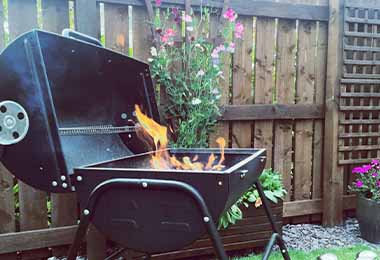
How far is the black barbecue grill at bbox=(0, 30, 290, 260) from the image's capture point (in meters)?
1.06

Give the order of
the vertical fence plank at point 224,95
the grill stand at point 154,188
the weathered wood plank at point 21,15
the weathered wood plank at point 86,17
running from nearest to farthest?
the grill stand at point 154,188
the weathered wood plank at point 21,15
the weathered wood plank at point 86,17
the vertical fence plank at point 224,95

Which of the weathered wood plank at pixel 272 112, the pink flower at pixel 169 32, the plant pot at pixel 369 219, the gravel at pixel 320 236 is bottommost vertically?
the gravel at pixel 320 236

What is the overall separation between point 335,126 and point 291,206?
734 mm

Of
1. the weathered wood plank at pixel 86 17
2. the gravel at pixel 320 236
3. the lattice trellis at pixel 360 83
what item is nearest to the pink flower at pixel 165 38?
the weathered wood plank at pixel 86 17

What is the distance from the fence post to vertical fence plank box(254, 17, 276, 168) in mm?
480

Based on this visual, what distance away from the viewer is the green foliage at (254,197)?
226 centimetres

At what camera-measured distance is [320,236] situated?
2.77 m

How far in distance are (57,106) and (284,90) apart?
1959 millimetres

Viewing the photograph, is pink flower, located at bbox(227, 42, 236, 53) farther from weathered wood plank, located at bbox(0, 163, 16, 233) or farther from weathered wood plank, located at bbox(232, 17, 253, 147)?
weathered wood plank, located at bbox(0, 163, 16, 233)

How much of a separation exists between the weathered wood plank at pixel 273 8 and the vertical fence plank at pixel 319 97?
114 mm

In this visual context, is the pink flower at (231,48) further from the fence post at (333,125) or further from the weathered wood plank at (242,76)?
the fence post at (333,125)

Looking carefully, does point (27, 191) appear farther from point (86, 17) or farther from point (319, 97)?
point (319, 97)

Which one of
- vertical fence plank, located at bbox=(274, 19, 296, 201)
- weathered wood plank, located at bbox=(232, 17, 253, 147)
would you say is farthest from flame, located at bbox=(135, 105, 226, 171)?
vertical fence plank, located at bbox=(274, 19, 296, 201)

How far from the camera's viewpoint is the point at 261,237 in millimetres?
2393
